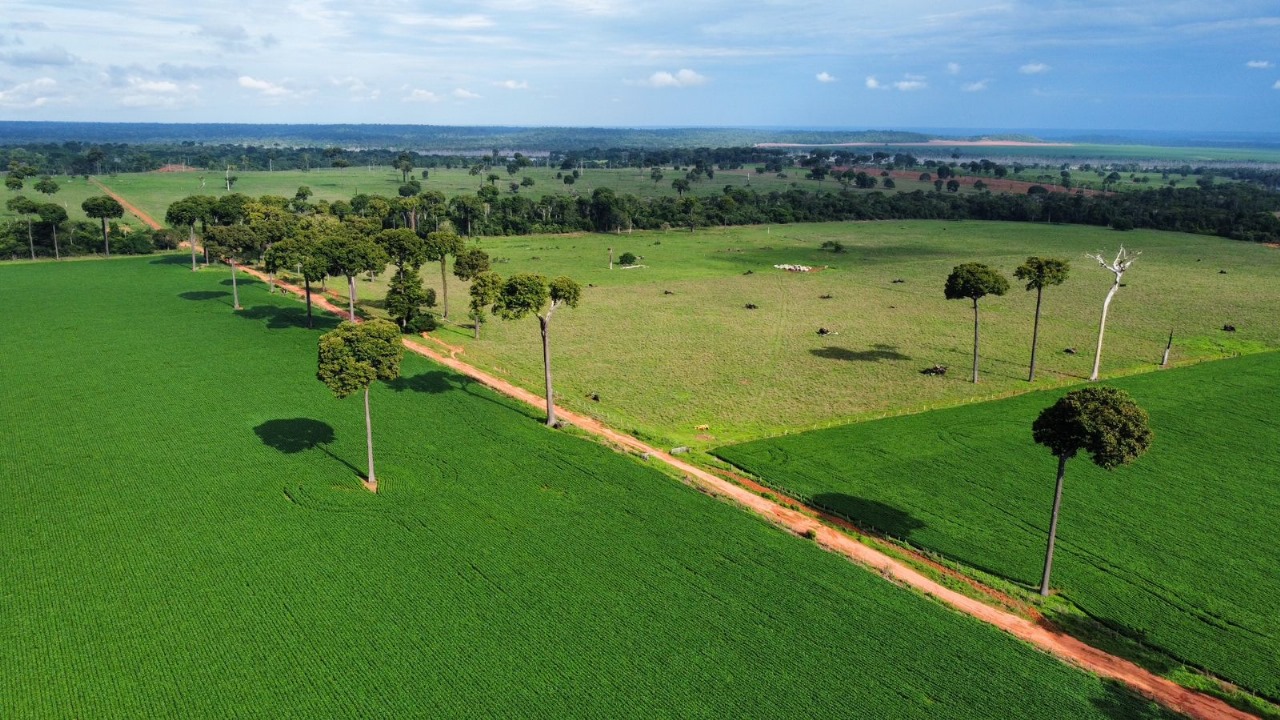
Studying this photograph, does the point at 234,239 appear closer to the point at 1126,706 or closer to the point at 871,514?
the point at 871,514

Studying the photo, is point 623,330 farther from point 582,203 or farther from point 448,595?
point 582,203

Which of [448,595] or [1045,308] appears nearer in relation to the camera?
[448,595]

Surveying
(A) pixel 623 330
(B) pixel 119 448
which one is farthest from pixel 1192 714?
(A) pixel 623 330

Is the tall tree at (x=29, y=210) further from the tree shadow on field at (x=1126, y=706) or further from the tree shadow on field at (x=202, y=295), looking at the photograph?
the tree shadow on field at (x=1126, y=706)

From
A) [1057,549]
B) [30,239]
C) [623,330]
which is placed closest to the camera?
[1057,549]

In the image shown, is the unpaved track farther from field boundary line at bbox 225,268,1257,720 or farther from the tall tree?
the tall tree

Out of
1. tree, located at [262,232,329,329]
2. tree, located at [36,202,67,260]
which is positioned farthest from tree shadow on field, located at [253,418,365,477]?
tree, located at [36,202,67,260]

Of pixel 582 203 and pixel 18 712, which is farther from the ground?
pixel 582 203
